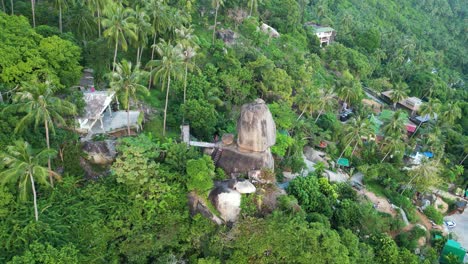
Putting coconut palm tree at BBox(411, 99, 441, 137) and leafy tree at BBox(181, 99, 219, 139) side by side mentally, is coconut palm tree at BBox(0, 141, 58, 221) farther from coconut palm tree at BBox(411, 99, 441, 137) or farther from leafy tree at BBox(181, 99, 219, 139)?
coconut palm tree at BBox(411, 99, 441, 137)

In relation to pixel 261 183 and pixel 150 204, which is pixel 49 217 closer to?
pixel 150 204

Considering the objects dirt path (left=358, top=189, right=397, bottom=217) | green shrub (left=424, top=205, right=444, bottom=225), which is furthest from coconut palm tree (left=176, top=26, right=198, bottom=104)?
green shrub (left=424, top=205, right=444, bottom=225)

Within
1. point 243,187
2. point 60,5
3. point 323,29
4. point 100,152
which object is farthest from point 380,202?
point 323,29

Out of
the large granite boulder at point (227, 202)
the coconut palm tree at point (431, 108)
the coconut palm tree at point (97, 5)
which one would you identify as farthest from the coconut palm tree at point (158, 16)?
the coconut palm tree at point (431, 108)

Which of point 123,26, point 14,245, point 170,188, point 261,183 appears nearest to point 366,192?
point 261,183

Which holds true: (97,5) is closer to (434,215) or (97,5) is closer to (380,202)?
(380,202)

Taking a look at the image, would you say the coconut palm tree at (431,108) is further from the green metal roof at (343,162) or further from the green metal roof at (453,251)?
the green metal roof at (453,251)
